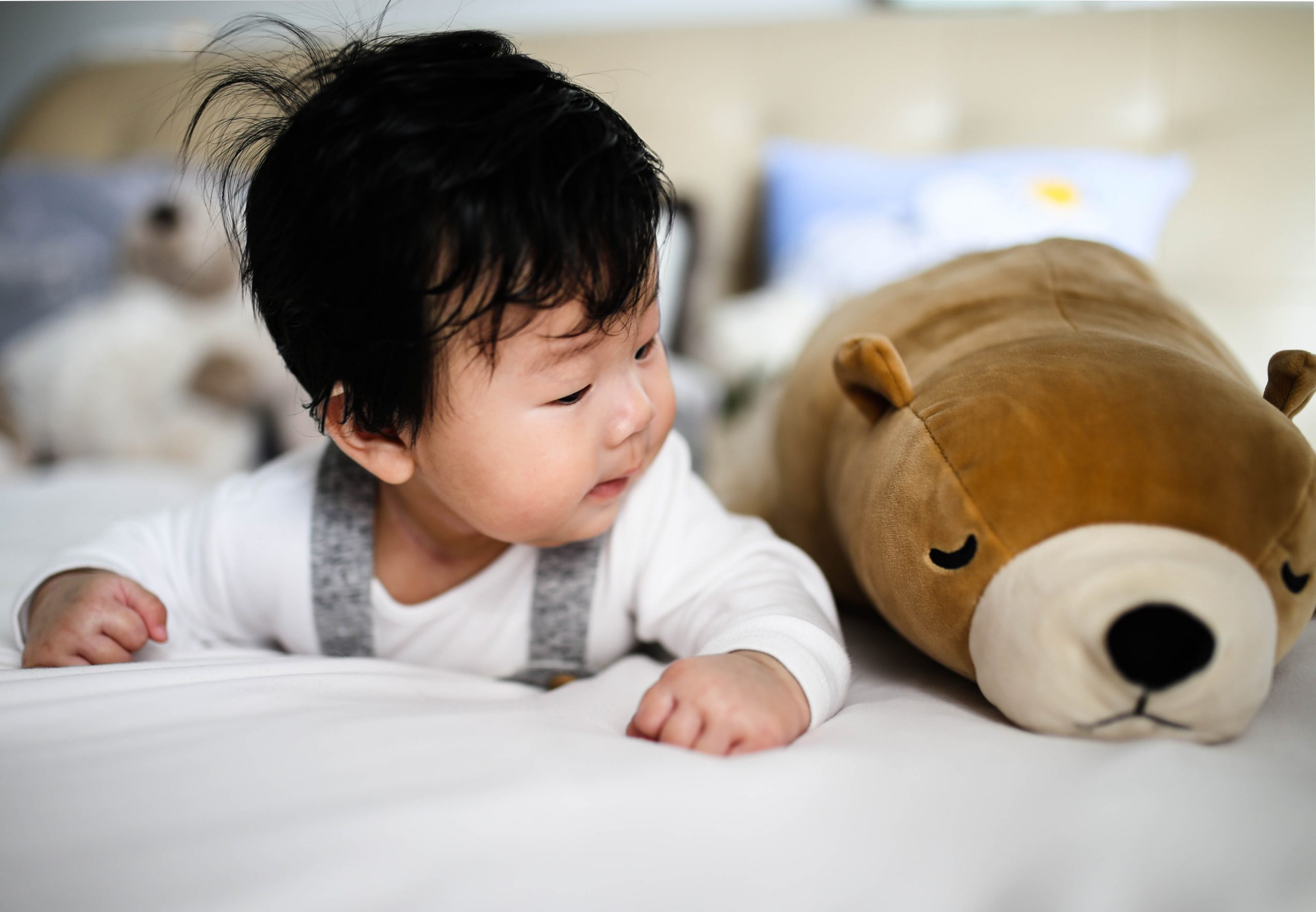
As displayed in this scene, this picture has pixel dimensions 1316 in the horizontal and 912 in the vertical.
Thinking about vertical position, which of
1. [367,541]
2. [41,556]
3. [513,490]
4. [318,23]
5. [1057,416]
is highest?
[318,23]

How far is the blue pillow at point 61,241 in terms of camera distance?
5.31ft

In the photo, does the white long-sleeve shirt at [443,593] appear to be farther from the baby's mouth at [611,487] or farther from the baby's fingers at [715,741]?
the baby's fingers at [715,741]

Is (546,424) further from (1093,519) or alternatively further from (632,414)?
(1093,519)

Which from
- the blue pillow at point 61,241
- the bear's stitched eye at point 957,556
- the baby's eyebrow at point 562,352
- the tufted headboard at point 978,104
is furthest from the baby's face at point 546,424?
the blue pillow at point 61,241

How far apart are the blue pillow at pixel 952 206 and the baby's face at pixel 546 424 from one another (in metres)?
0.70

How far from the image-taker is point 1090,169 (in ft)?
4.41

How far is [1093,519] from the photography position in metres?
0.46

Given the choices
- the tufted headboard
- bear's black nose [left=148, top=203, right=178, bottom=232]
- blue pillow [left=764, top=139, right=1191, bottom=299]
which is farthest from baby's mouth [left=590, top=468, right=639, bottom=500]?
bear's black nose [left=148, top=203, right=178, bottom=232]

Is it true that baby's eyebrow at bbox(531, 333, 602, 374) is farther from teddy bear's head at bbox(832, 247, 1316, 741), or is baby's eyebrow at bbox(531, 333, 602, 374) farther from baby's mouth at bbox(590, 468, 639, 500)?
teddy bear's head at bbox(832, 247, 1316, 741)

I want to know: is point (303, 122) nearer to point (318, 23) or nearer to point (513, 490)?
point (513, 490)

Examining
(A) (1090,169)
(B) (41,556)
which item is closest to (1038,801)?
(B) (41,556)

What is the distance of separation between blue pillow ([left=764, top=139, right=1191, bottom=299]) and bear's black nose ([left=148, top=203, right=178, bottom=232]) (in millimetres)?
1025

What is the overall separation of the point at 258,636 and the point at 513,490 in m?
0.36

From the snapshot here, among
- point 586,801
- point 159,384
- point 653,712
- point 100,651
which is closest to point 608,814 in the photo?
point 586,801
